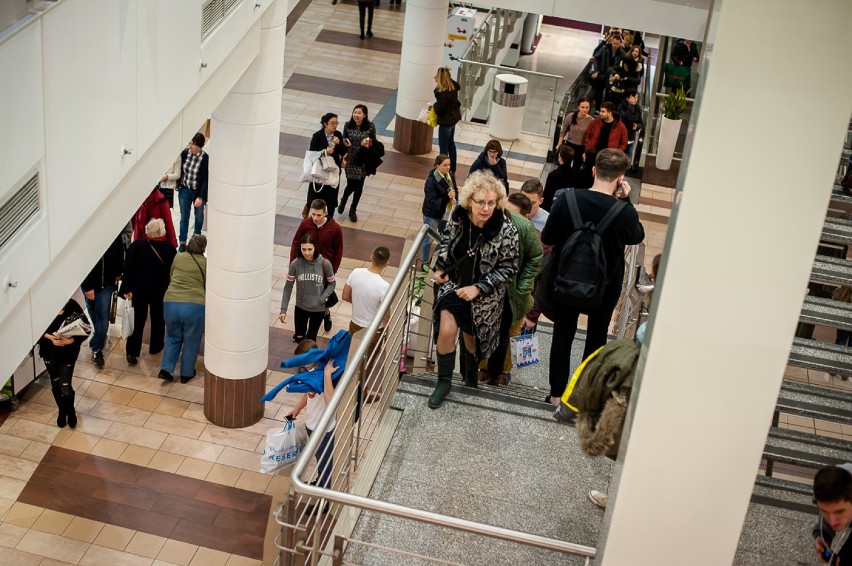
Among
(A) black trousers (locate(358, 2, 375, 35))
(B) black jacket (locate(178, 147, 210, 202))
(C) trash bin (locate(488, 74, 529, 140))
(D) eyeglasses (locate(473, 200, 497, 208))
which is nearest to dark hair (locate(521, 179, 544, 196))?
(D) eyeglasses (locate(473, 200, 497, 208))

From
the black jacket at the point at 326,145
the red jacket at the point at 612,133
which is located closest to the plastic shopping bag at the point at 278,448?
the black jacket at the point at 326,145

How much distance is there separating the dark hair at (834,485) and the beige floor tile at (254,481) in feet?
18.3

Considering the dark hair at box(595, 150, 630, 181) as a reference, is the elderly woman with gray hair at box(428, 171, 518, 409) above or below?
below

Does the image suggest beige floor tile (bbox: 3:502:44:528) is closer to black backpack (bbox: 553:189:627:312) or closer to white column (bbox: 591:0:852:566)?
black backpack (bbox: 553:189:627:312)

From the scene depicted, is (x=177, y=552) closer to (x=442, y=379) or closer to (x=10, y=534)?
(x=10, y=534)

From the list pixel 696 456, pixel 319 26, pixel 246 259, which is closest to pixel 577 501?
pixel 696 456

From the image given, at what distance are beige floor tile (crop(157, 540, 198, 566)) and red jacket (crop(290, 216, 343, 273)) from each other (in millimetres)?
3129

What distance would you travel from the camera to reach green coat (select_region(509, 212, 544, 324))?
5.87m

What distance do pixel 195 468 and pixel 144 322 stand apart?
198 centimetres

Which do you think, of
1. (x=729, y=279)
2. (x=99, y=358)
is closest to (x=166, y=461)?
(x=99, y=358)

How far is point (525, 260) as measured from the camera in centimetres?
593

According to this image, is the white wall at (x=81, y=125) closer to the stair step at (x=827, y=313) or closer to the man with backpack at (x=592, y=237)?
the man with backpack at (x=592, y=237)

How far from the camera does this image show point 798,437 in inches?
222

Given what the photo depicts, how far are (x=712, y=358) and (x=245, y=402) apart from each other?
654cm
